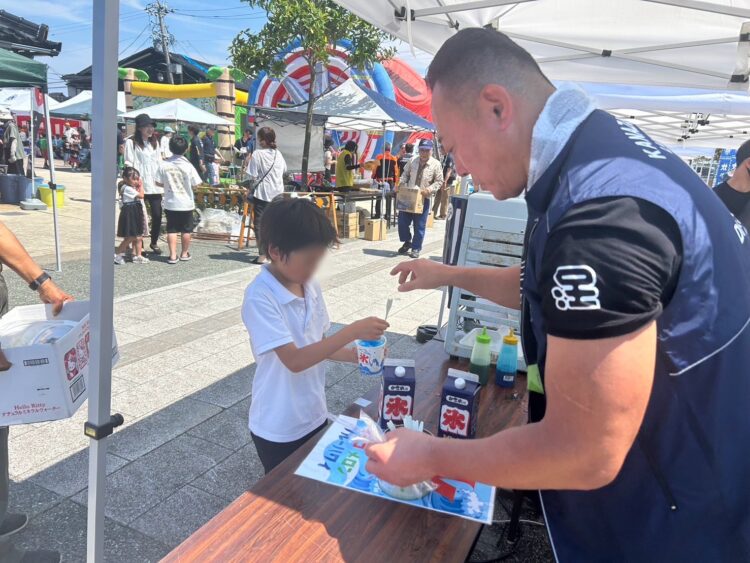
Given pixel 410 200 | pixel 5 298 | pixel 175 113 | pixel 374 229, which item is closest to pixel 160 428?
pixel 5 298

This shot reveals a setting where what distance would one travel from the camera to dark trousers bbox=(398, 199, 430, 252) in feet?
28.5

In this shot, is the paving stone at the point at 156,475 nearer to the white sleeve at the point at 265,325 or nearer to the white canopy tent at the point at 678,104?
the white sleeve at the point at 265,325

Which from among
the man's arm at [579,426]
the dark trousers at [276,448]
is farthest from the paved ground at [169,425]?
the man's arm at [579,426]

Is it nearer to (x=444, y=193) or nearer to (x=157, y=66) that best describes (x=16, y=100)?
(x=444, y=193)

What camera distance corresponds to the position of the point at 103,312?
51.6 inches

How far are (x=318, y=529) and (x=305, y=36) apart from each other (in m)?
9.59

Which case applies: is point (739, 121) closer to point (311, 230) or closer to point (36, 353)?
point (311, 230)

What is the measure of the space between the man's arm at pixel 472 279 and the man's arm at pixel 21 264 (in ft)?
4.55

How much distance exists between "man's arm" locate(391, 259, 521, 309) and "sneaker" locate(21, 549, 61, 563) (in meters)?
1.90

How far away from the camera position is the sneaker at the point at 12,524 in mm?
2209

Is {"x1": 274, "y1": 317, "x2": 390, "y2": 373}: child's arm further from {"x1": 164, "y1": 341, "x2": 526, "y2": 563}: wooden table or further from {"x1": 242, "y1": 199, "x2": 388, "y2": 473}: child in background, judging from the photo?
{"x1": 164, "y1": 341, "x2": 526, "y2": 563}: wooden table

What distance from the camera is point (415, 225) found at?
876cm

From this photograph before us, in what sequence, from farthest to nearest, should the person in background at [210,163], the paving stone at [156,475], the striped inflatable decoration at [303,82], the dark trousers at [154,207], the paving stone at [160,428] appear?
the person in background at [210,163]
the striped inflatable decoration at [303,82]
the dark trousers at [154,207]
the paving stone at [160,428]
the paving stone at [156,475]

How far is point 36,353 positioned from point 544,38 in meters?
3.82
